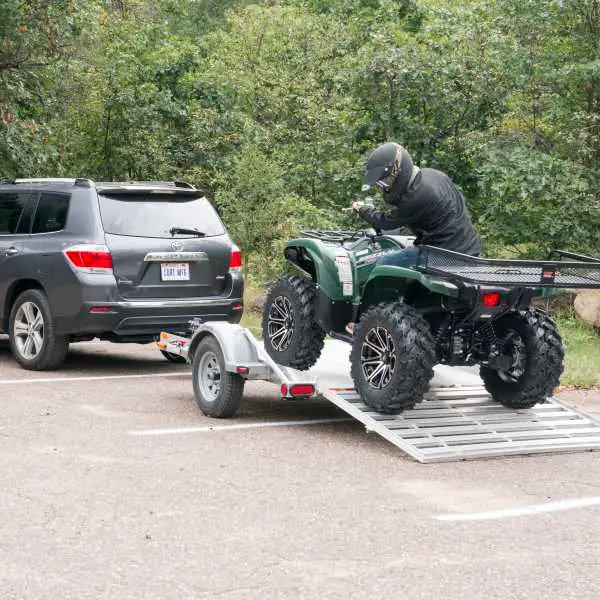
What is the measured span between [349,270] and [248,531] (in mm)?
3391

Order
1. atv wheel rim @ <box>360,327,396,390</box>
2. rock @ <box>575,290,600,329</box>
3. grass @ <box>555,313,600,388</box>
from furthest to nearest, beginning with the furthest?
1. rock @ <box>575,290,600,329</box>
2. grass @ <box>555,313,600,388</box>
3. atv wheel rim @ <box>360,327,396,390</box>

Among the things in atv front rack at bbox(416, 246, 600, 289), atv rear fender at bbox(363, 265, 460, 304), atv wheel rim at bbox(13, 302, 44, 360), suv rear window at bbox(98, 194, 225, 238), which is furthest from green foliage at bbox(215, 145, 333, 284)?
atv front rack at bbox(416, 246, 600, 289)

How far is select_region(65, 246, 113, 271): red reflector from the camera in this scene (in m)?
10.2

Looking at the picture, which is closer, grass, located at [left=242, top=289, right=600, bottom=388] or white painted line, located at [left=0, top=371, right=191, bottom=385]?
white painted line, located at [left=0, top=371, right=191, bottom=385]

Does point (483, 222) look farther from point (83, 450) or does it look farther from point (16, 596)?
point (16, 596)

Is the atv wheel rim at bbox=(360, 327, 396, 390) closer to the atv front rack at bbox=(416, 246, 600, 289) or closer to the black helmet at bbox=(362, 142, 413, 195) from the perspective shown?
the atv front rack at bbox=(416, 246, 600, 289)

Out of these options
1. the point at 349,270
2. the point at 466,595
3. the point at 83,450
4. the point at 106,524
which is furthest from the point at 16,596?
the point at 349,270

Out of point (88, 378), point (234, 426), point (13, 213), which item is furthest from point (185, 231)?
point (234, 426)

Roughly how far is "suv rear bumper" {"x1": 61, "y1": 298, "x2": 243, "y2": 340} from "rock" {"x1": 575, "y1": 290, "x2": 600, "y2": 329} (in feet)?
20.7

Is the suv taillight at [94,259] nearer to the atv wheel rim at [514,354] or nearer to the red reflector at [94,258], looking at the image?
the red reflector at [94,258]

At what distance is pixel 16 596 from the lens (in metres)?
4.61

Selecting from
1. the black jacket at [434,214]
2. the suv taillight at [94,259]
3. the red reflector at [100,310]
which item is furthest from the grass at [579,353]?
the suv taillight at [94,259]

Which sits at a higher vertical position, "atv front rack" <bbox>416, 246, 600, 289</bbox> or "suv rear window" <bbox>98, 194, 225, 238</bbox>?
"atv front rack" <bbox>416, 246, 600, 289</bbox>

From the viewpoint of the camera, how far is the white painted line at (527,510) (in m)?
6.03
